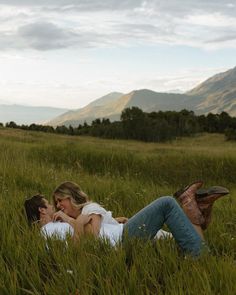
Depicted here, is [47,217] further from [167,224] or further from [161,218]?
[167,224]

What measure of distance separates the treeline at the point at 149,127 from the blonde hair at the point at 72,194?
2424 inches

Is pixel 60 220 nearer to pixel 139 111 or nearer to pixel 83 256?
pixel 83 256

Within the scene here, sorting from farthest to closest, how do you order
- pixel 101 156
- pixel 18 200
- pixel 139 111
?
pixel 139 111 < pixel 101 156 < pixel 18 200

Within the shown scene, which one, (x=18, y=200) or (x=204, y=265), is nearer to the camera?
(x=204, y=265)

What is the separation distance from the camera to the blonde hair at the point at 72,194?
6457mm

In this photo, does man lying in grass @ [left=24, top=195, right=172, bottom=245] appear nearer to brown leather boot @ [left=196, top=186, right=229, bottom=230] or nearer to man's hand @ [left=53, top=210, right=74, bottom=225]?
man's hand @ [left=53, top=210, right=74, bottom=225]

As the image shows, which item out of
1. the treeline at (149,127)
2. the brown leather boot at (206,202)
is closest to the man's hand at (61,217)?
the brown leather boot at (206,202)

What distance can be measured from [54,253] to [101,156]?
1179 cm

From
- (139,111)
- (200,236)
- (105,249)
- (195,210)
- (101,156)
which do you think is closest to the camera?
(105,249)

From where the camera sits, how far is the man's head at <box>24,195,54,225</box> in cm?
633

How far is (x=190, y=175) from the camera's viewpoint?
16.8m

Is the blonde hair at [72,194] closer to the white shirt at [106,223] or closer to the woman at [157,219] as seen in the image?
the woman at [157,219]

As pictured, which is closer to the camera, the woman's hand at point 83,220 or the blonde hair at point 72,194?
the woman's hand at point 83,220

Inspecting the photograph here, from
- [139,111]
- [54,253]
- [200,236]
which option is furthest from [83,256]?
[139,111]
